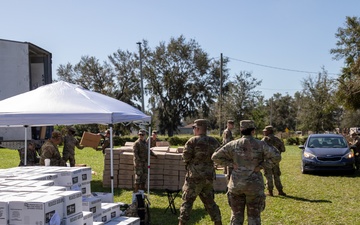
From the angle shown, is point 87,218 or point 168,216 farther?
point 168,216

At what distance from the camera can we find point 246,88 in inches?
1750

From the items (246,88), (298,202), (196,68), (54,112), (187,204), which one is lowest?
(298,202)

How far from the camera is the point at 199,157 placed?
7.08 meters

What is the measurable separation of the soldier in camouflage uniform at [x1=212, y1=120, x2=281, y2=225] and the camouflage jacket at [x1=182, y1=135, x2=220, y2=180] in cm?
92

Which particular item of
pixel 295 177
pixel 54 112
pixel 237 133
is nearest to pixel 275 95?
pixel 237 133

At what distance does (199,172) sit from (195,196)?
417 millimetres

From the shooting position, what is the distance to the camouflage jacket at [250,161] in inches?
236

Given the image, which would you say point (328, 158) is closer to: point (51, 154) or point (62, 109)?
point (51, 154)

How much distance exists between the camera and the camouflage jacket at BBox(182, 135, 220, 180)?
7.06 meters

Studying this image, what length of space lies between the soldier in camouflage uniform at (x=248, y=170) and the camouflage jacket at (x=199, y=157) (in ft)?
3.03

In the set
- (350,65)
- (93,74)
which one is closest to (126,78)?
(93,74)

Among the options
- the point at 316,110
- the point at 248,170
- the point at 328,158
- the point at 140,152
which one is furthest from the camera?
the point at 316,110

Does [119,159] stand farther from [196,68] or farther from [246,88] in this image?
[196,68]

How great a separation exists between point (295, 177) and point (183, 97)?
145 feet
